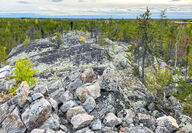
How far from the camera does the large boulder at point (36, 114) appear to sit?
9.25 m

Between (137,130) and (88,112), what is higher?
(88,112)

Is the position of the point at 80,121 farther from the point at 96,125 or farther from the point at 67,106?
the point at 67,106

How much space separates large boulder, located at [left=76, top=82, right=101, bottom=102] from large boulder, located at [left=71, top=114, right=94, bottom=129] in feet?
6.85

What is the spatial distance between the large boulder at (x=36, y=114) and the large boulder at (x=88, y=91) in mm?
2697

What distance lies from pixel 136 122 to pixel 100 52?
26.1 meters

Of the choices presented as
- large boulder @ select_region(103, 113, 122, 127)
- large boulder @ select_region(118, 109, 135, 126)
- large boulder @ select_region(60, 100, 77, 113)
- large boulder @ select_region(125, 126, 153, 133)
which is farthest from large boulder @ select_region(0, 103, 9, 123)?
large boulder @ select_region(125, 126, 153, 133)

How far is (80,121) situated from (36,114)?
2.92 m

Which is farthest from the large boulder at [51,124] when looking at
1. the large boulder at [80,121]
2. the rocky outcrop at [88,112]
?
the large boulder at [80,121]

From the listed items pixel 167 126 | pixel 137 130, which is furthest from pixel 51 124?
pixel 167 126

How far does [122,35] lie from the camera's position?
6862cm

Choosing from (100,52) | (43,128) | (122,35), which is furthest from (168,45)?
(43,128)

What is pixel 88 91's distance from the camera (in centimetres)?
1180

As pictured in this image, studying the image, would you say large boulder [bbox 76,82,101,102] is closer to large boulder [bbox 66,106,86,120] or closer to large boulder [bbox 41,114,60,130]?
large boulder [bbox 66,106,86,120]

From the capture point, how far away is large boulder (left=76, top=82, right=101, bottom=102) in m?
11.6
